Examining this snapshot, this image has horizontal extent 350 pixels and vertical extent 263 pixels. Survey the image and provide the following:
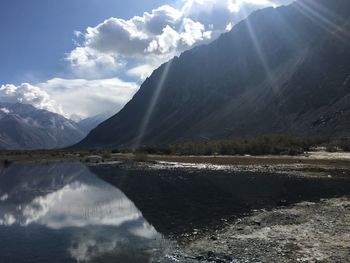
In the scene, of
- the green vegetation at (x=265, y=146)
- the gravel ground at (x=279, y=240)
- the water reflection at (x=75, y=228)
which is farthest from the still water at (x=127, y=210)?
the green vegetation at (x=265, y=146)

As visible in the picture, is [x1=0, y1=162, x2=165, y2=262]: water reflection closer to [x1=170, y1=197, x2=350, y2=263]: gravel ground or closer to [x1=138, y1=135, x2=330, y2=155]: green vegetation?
[x1=170, y1=197, x2=350, y2=263]: gravel ground

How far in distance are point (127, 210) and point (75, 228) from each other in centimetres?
696

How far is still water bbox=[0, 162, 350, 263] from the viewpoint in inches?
916

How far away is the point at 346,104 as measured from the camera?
140 meters

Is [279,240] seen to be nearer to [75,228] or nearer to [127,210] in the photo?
[75,228]

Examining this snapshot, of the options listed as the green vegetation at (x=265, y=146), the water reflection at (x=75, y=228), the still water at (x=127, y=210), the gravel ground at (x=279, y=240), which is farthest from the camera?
the green vegetation at (x=265, y=146)

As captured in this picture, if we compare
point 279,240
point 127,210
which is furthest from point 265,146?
point 279,240

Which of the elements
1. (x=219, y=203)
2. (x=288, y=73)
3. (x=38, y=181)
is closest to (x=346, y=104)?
(x=288, y=73)

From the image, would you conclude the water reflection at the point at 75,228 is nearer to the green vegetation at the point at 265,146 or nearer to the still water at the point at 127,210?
the still water at the point at 127,210

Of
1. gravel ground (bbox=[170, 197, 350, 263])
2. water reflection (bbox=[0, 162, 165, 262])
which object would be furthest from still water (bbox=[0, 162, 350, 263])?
gravel ground (bbox=[170, 197, 350, 263])

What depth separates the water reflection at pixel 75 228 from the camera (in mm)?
22438

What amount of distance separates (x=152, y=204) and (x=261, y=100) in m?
167

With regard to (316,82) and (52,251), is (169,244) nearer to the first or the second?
(52,251)

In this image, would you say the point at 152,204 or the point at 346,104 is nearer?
the point at 152,204
